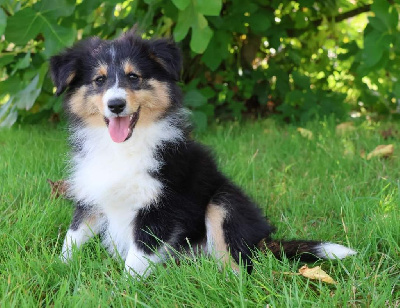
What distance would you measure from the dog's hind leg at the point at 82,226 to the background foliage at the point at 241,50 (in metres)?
1.38

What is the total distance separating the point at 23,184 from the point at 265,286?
2092 millimetres

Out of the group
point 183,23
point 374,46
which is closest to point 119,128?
point 183,23

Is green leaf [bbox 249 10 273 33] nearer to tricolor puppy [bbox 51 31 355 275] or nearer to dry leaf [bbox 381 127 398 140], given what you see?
dry leaf [bbox 381 127 398 140]

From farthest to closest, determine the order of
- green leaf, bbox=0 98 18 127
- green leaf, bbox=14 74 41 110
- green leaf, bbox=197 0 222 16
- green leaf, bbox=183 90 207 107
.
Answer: green leaf, bbox=183 90 207 107 < green leaf, bbox=0 98 18 127 < green leaf, bbox=14 74 41 110 < green leaf, bbox=197 0 222 16

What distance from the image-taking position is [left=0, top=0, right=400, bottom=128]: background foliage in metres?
4.01

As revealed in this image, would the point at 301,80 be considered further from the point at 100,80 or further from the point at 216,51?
the point at 100,80

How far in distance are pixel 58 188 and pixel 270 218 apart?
152 cm

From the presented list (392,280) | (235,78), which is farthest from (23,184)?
(235,78)

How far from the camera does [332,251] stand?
2.75m

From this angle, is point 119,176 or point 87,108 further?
point 87,108

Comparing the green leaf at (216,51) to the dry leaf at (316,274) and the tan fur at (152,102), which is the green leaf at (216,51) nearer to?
the tan fur at (152,102)

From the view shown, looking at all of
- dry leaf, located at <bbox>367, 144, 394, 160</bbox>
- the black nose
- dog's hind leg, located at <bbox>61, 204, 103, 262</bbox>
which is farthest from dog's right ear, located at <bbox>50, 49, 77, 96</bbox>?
dry leaf, located at <bbox>367, 144, 394, 160</bbox>

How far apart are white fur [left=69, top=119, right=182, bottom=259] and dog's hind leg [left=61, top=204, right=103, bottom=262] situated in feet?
0.23

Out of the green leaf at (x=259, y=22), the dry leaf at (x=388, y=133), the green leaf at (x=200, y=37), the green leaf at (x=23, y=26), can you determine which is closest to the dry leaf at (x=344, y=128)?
the dry leaf at (x=388, y=133)
